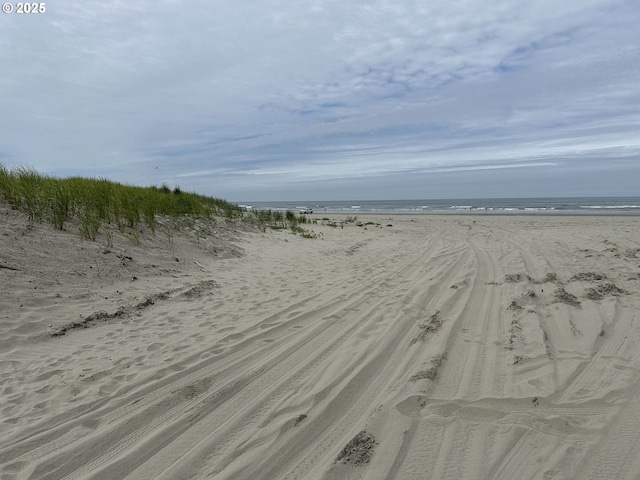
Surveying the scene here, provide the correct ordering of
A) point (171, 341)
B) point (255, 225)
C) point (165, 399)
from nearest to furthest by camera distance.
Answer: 1. point (165, 399)
2. point (171, 341)
3. point (255, 225)

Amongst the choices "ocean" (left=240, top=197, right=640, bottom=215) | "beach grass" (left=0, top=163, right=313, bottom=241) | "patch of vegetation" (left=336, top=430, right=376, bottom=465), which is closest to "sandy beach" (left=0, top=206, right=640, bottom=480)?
"patch of vegetation" (left=336, top=430, right=376, bottom=465)

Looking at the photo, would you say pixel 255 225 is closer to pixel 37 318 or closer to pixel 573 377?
pixel 37 318

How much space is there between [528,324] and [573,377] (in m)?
1.26

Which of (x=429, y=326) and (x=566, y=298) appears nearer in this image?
(x=429, y=326)

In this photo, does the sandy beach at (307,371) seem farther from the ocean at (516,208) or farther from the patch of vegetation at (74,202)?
the ocean at (516,208)

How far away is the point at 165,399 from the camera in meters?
3.06

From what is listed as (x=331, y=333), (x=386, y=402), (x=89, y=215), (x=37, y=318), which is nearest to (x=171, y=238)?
(x=89, y=215)

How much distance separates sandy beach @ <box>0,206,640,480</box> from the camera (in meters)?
2.39

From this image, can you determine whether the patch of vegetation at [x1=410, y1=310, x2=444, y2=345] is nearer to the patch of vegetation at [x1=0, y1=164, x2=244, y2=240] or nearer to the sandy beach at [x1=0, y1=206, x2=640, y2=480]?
the sandy beach at [x1=0, y1=206, x2=640, y2=480]

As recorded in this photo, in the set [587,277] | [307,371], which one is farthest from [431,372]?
[587,277]

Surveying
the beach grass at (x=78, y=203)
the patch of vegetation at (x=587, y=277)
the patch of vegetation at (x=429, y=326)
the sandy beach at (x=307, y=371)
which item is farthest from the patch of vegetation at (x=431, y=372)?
the beach grass at (x=78, y=203)

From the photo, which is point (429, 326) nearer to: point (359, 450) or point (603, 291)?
point (359, 450)

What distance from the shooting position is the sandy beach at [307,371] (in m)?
2.39

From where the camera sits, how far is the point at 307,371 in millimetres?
3484
